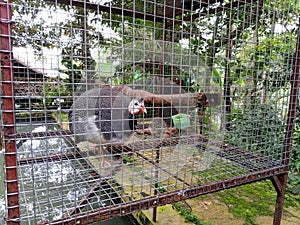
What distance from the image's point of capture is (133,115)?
1.79 m

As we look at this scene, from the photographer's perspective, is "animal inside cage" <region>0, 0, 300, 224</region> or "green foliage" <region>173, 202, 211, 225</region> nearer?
"animal inside cage" <region>0, 0, 300, 224</region>

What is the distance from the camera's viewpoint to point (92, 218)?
0.99m

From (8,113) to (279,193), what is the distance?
174 centimetres

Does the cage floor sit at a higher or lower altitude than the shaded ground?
higher

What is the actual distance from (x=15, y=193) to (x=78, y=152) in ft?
3.37

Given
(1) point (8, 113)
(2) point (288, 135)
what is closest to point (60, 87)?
(1) point (8, 113)

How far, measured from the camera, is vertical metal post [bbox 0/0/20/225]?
29.6 inches

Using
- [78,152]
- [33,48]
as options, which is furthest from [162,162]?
[33,48]

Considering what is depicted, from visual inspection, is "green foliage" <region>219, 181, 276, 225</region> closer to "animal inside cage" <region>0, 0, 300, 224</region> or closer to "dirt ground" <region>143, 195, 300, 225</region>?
"dirt ground" <region>143, 195, 300, 225</region>

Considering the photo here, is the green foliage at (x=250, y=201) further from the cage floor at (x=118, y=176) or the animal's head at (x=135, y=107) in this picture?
the animal's head at (x=135, y=107)

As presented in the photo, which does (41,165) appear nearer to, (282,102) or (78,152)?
(78,152)

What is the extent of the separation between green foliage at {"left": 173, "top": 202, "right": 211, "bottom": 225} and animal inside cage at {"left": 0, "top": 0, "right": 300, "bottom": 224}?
1.35ft

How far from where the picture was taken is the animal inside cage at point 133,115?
44.1 inches

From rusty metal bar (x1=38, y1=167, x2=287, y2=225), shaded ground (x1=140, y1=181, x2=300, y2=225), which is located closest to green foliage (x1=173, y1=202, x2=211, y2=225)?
shaded ground (x1=140, y1=181, x2=300, y2=225)
